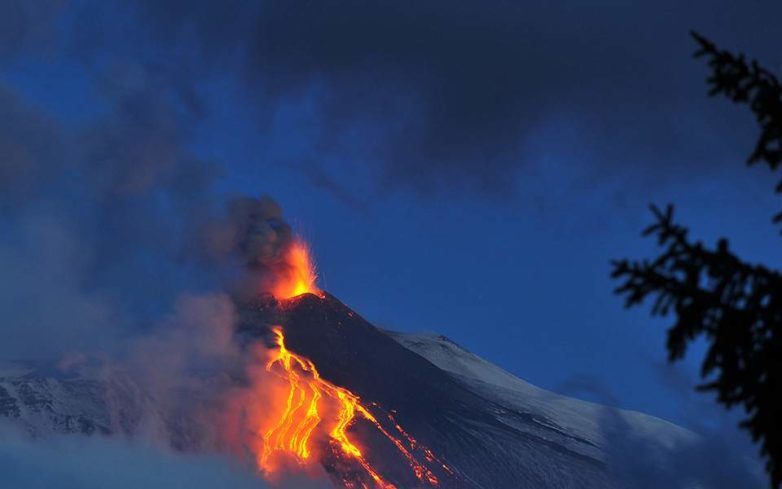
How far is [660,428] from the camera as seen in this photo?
595 ft

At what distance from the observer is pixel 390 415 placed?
397 feet

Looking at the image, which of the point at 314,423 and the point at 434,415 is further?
A: the point at 434,415

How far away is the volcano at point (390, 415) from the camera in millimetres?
112125

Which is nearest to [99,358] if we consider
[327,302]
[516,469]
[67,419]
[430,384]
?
[67,419]

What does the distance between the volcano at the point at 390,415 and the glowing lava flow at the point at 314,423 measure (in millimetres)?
332

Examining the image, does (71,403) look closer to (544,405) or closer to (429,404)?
(429,404)

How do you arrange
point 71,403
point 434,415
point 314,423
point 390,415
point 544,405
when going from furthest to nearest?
point 544,405, point 71,403, point 434,415, point 390,415, point 314,423

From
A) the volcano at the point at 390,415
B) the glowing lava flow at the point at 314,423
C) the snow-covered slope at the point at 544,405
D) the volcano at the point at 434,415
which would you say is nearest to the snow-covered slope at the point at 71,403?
the volcano at the point at 390,415

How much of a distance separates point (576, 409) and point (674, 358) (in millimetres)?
174797

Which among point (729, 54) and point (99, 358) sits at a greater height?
point (99, 358)

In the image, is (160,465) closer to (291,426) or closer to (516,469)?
(291,426)

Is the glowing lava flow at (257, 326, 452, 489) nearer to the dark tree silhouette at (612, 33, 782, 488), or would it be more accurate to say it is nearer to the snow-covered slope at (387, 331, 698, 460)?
the snow-covered slope at (387, 331, 698, 460)

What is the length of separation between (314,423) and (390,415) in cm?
826

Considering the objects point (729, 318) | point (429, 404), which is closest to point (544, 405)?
point (429, 404)
